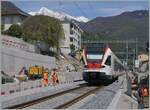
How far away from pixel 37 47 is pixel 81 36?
254ft

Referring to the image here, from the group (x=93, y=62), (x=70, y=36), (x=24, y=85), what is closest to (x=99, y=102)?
(x=24, y=85)

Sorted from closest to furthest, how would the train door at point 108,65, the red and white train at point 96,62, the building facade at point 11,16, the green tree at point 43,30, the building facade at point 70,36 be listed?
the red and white train at point 96,62 → the train door at point 108,65 → the green tree at point 43,30 → the building facade at point 11,16 → the building facade at point 70,36

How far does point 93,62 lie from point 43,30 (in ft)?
171

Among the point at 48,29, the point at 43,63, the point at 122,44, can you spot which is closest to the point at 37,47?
the point at 48,29

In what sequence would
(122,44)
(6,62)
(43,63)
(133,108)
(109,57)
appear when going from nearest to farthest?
1. (133,108)
2. (109,57)
3. (6,62)
4. (43,63)
5. (122,44)

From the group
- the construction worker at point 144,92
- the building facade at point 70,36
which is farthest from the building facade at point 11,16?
the construction worker at point 144,92

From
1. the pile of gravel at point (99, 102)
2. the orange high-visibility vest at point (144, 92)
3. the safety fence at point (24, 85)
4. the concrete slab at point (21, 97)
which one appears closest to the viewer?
the orange high-visibility vest at point (144, 92)

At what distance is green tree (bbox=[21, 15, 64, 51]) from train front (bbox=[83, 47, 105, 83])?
161 feet

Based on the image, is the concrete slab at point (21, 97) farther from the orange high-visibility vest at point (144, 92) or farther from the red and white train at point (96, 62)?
the red and white train at point (96, 62)

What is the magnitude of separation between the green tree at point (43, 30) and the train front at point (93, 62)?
49192 mm

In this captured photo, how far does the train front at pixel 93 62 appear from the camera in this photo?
37.0 meters

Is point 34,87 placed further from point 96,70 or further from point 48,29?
point 48,29

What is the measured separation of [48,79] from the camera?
130ft

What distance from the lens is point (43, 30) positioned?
88.5 metres
